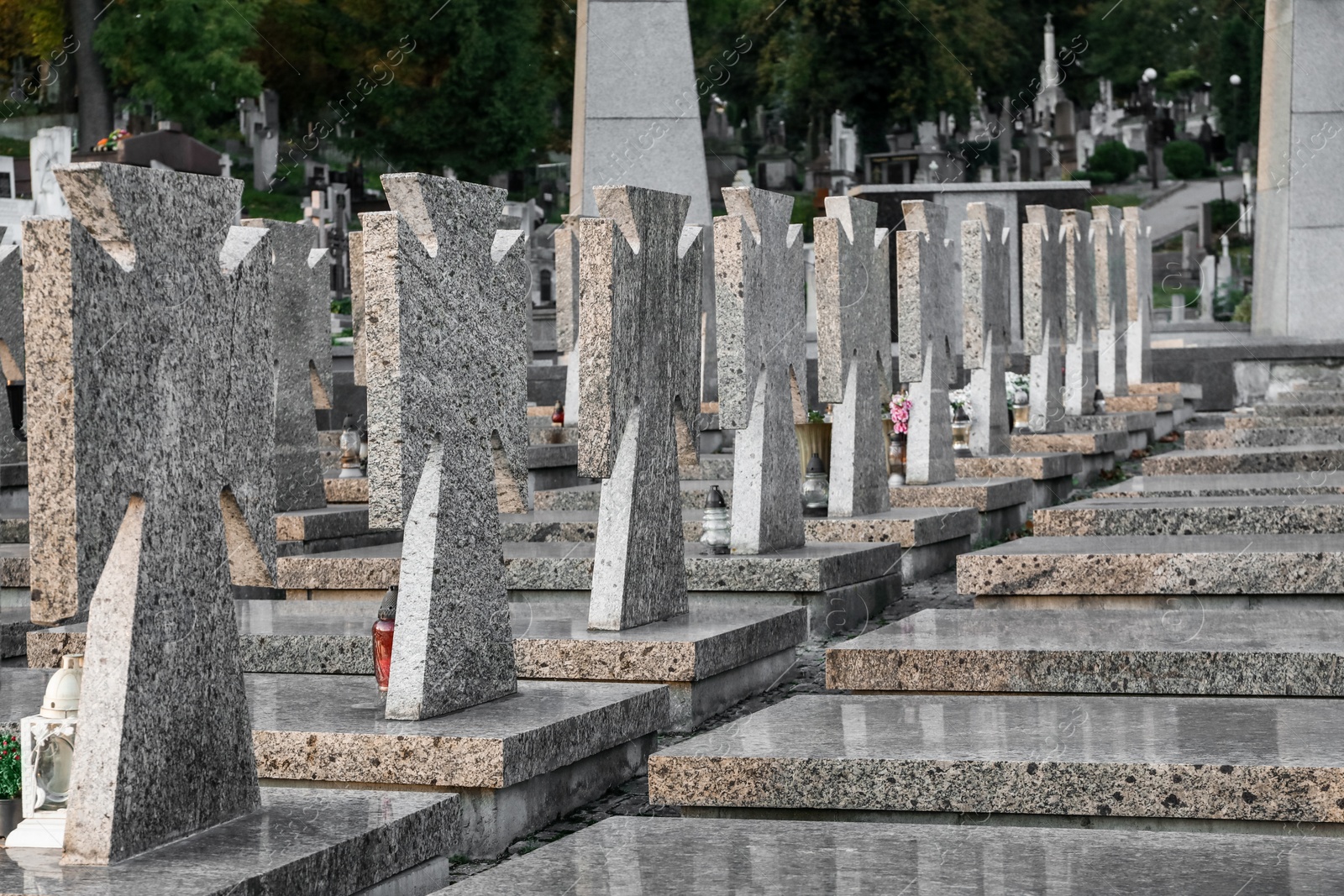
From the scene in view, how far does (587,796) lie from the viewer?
5621 mm

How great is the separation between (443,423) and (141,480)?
1.46 meters

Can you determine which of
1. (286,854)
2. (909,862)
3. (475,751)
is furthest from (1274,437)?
(286,854)

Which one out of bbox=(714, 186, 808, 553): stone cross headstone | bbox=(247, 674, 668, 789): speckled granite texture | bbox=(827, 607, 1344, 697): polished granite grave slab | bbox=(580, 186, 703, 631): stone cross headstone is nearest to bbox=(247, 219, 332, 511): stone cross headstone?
bbox=(714, 186, 808, 553): stone cross headstone

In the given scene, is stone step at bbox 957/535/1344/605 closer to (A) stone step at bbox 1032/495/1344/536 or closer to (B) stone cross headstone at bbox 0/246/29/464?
(A) stone step at bbox 1032/495/1344/536

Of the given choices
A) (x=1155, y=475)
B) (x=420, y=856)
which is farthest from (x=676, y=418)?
(x=1155, y=475)

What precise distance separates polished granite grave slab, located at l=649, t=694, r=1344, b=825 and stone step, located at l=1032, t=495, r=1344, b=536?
3.07 m

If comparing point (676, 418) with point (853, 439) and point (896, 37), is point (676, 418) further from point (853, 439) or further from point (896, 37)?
point (896, 37)

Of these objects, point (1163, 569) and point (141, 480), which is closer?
point (141, 480)

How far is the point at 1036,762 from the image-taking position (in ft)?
14.9

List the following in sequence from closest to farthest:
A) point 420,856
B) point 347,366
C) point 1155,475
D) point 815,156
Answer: point 420,856 → point 1155,475 → point 347,366 → point 815,156

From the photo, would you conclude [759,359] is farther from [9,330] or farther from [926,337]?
[9,330]

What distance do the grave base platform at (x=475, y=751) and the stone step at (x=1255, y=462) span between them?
614 centimetres

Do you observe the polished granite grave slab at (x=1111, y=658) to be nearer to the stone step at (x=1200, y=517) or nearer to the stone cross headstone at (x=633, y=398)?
the stone cross headstone at (x=633, y=398)

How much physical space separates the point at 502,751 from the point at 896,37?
1724 inches
